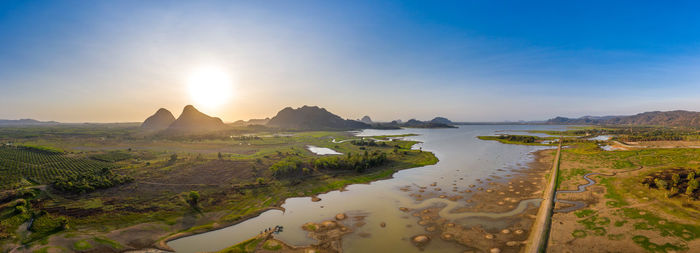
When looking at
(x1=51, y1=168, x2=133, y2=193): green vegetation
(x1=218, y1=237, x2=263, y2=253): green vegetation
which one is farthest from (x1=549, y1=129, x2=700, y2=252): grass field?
(x1=51, y1=168, x2=133, y2=193): green vegetation

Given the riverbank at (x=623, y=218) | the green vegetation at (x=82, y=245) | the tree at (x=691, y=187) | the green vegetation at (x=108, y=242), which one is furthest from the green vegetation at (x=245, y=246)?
the tree at (x=691, y=187)

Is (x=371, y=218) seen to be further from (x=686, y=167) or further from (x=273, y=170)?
(x=686, y=167)

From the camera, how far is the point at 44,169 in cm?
5622

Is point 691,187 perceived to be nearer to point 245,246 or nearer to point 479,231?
point 479,231

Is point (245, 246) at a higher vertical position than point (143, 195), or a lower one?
A: lower

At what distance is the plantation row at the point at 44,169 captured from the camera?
148 ft

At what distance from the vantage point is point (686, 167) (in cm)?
4975

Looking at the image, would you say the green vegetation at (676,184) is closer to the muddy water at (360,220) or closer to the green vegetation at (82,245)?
the muddy water at (360,220)

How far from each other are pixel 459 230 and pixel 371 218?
35.3 feet

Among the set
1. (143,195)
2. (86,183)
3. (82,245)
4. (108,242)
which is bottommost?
(108,242)

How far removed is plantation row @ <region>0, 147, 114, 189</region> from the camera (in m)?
45.2

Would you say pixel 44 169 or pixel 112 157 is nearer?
pixel 44 169

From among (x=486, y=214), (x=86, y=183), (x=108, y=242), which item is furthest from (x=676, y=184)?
(x=86, y=183)

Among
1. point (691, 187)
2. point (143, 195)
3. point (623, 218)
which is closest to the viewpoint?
point (623, 218)
